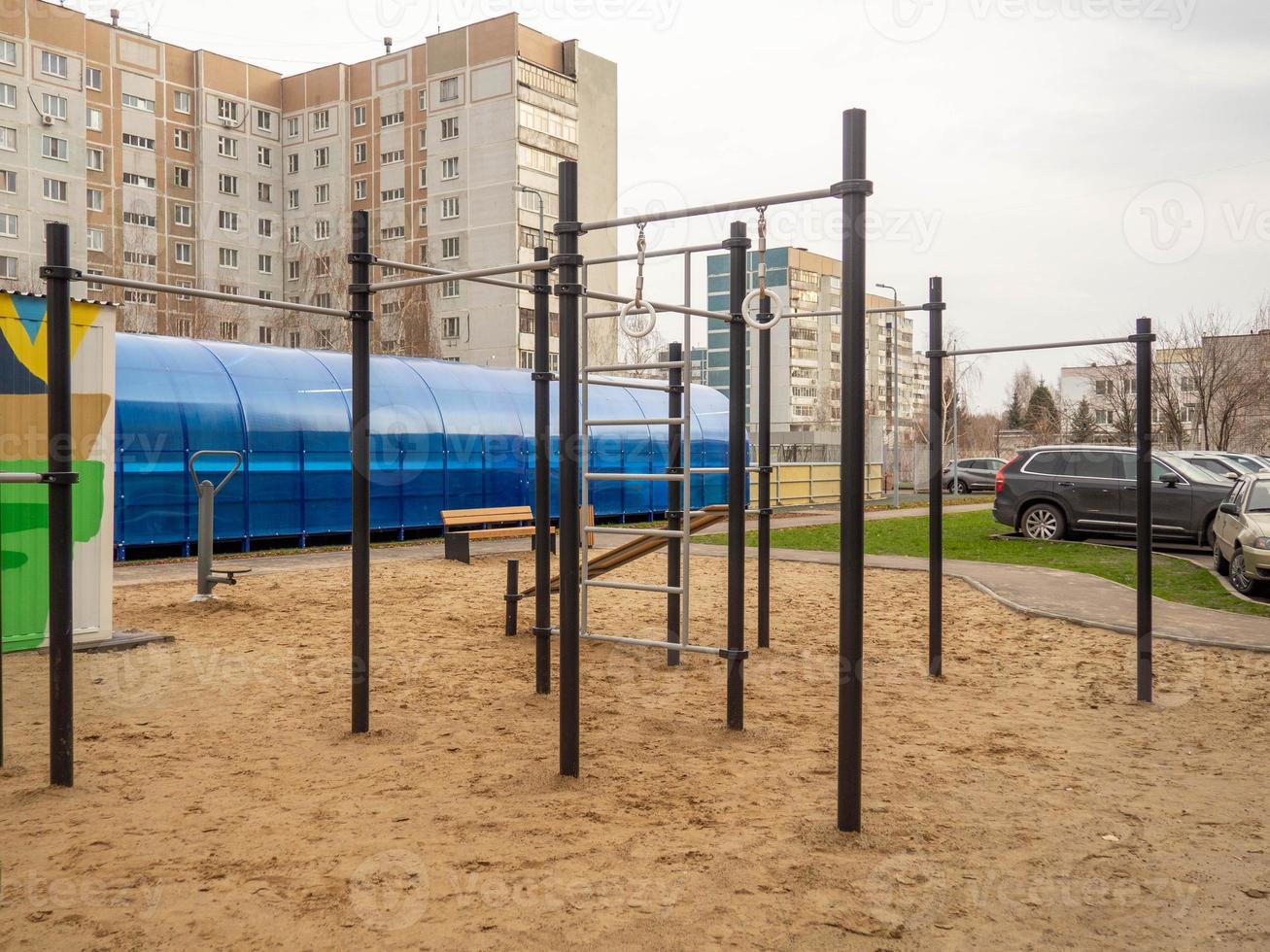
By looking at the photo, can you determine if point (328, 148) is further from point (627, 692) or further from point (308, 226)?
point (627, 692)

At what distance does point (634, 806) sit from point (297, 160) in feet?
186

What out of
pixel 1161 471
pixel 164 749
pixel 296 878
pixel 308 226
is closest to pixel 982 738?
pixel 296 878

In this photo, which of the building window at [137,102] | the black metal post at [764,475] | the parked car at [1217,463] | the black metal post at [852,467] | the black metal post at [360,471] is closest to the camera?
the black metal post at [852,467]

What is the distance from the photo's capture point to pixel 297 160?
55.7m

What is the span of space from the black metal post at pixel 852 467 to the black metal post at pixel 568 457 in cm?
124

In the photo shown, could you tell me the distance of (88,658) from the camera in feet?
25.8

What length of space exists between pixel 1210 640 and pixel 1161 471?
9027mm

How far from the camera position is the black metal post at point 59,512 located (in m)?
4.88

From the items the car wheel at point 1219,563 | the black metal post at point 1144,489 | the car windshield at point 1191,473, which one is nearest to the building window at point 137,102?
the car windshield at point 1191,473

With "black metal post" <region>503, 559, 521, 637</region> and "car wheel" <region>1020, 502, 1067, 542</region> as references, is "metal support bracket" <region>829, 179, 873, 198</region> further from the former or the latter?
"car wheel" <region>1020, 502, 1067, 542</region>

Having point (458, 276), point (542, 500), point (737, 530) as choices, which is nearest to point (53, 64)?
point (542, 500)

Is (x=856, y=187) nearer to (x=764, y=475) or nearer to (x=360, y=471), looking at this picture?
(x=360, y=471)

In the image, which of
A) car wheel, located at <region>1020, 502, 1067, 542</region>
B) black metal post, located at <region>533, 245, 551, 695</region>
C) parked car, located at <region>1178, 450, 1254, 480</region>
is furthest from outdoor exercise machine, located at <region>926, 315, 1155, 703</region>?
parked car, located at <region>1178, 450, 1254, 480</region>

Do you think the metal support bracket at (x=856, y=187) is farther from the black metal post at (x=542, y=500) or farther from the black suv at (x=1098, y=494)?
the black suv at (x=1098, y=494)
